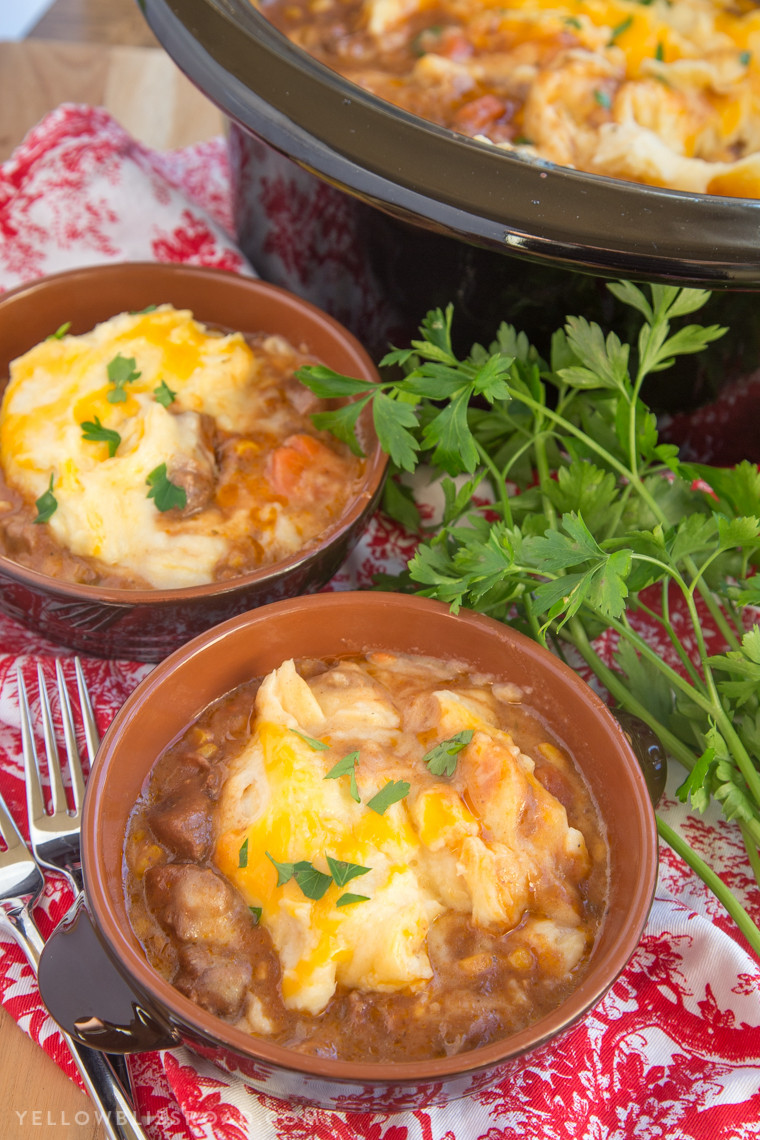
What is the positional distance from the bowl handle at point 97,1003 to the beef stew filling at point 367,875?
0.06 m

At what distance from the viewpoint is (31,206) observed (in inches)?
113

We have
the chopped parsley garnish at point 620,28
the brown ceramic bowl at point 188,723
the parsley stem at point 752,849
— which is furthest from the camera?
the chopped parsley garnish at point 620,28

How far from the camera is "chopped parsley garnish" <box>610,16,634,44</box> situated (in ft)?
9.02

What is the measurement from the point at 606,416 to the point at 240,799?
1.13m

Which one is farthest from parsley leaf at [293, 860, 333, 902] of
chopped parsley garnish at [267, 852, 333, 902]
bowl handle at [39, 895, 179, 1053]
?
bowl handle at [39, 895, 179, 1053]

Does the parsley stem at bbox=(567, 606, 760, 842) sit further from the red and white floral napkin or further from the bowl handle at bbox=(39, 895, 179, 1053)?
the bowl handle at bbox=(39, 895, 179, 1053)

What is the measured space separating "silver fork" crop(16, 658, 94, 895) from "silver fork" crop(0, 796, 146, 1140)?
4 cm

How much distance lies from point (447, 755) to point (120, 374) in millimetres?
1043

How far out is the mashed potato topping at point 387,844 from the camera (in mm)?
1429

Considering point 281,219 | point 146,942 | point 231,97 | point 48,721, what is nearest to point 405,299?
point 281,219

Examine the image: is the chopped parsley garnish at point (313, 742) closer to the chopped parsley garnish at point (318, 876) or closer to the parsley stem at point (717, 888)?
the chopped parsley garnish at point (318, 876)

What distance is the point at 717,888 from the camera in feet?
5.64

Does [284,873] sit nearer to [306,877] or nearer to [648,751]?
[306,877]

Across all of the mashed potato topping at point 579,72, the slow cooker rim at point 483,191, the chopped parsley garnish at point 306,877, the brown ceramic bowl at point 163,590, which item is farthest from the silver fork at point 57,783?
the mashed potato topping at point 579,72
